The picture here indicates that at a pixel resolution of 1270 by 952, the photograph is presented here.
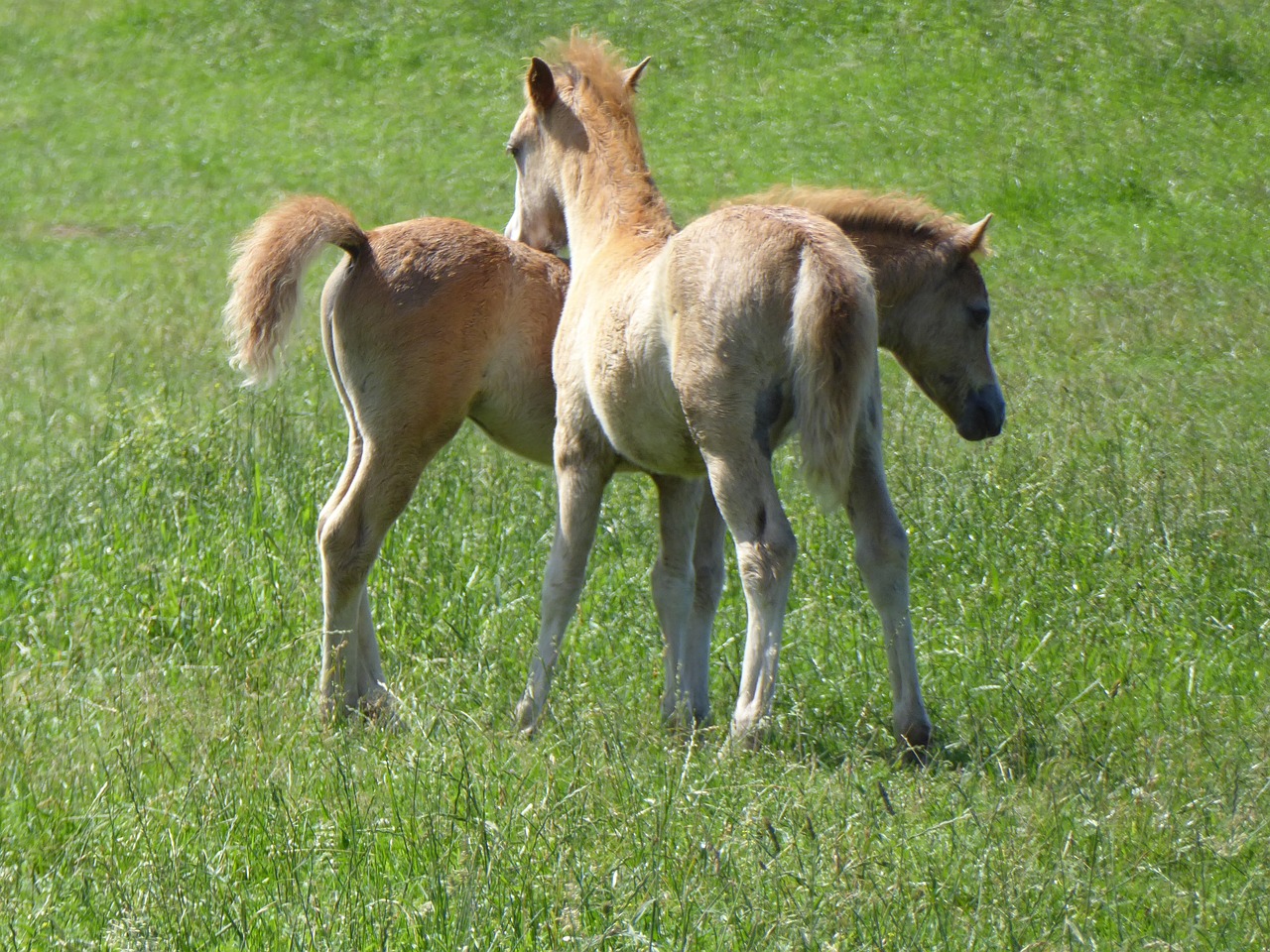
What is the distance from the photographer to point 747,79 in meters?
18.8

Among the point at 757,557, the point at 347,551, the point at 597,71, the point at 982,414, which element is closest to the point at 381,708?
the point at 347,551

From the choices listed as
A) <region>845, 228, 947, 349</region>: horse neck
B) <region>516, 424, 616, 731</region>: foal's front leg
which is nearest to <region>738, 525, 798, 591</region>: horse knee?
<region>516, 424, 616, 731</region>: foal's front leg

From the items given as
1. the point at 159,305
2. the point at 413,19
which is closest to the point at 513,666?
the point at 159,305

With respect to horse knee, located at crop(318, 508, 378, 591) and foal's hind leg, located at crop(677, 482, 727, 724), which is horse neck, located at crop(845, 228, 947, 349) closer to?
foal's hind leg, located at crop(677, 482, 727, 724)

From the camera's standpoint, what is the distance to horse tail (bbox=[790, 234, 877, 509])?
3.42 metres

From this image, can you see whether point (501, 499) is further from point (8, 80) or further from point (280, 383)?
point (8, 80)

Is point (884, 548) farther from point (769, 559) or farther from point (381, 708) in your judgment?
point (381, 708)

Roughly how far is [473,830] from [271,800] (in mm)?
546

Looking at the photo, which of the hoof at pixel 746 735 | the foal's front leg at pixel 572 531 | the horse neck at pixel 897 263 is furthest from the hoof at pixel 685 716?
the horse neck at pixel 897 263

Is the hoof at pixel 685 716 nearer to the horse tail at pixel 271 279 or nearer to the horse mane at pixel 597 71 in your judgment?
the horse tail at pixel 271 279

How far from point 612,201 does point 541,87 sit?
587mm

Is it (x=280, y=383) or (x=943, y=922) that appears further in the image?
(x=280, y=383)

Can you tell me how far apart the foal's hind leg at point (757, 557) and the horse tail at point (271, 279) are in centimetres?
143

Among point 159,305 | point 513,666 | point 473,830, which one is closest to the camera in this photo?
point 473,830
